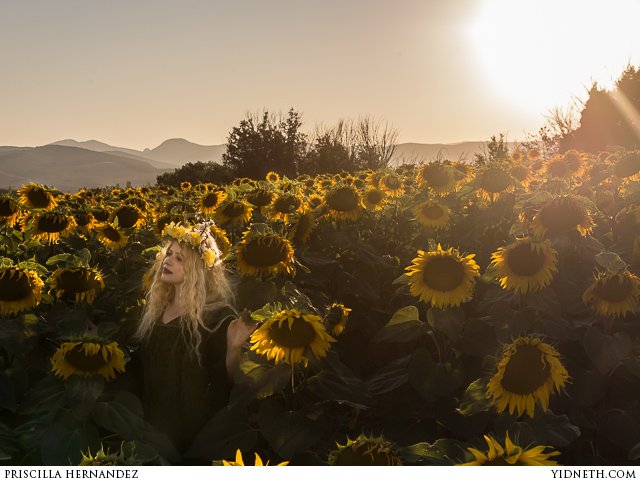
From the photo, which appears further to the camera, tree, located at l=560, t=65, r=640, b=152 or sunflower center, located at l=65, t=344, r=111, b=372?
tree, located at l=560, t=65, r=640, b=152

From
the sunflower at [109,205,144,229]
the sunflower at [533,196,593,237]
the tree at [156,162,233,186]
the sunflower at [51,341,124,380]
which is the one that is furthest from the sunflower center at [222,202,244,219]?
the tree at [156,162,233,186]

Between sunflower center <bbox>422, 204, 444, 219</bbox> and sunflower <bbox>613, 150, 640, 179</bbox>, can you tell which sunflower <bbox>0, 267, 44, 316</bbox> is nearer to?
sunflower center <bbox>422, 204, 444, 219</bbox>

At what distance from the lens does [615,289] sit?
347 centimetres

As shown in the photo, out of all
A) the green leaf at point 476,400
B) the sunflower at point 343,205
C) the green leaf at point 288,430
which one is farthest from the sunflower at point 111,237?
the green leaf at point 476,400

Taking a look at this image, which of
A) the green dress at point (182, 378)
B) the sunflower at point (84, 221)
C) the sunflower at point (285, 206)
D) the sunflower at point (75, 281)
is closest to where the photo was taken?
the green dress at point (182, 378)

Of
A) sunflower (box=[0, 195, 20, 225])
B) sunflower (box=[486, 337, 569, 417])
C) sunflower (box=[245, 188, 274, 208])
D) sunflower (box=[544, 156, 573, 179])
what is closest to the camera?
sunflower (box=[486, 337, 569, 417])

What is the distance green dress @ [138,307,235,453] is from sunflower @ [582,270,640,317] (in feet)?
7.08

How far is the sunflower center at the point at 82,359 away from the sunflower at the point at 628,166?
5.51 m

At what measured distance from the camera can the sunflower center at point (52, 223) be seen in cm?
562

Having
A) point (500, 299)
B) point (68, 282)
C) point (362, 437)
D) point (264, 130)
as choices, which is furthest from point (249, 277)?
point (264, 130)

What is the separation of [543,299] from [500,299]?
261 millimetres

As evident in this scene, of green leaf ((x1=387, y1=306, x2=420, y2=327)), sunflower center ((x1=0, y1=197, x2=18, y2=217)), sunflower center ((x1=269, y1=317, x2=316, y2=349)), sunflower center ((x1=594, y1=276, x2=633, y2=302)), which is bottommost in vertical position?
green leaf ((x1=387, y1=306, x2=420, y2=327))

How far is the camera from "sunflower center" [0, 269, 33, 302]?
363 cm

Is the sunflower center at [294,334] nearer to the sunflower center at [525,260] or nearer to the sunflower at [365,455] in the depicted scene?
the sunflower at [365,455]
